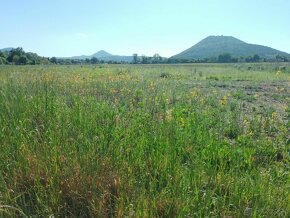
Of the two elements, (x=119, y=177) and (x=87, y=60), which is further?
(x=87, y=60)

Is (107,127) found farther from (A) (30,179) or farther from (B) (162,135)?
(A) (30,179)

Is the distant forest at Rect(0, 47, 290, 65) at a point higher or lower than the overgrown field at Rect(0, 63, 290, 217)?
higher

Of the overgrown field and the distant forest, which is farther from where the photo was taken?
the distant forest

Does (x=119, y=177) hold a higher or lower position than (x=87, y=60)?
lower

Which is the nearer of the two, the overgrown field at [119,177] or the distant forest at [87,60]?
the overgrown field at [119,177]

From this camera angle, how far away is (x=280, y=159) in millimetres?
3965

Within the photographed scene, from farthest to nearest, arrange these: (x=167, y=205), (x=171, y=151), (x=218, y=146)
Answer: (x=218, y=146) < (x=171, y=151) < (x=167, y=205)

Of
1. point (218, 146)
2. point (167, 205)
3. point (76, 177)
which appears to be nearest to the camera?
point (167, 205)

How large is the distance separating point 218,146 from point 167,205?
167 centimetres

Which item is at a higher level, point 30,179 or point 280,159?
point 30,179

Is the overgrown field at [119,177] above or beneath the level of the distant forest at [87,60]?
beneath

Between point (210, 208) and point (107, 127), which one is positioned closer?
point (210, 208)

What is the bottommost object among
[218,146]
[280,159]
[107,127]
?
[280,159]

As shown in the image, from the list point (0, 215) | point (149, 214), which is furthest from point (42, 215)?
point (149, 214)
